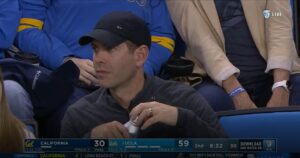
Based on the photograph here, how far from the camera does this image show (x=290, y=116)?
4.12 feet

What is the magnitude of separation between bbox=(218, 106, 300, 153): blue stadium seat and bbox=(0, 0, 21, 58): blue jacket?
0.77 metres

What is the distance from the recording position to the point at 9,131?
1.05 metres

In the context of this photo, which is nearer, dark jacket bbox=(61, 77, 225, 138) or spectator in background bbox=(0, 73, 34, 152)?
spectator in background bbox=(0, 73, 34, 152)

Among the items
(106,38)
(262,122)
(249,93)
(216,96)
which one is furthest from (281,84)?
(106,38)

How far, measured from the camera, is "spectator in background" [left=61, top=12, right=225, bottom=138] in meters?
1.21

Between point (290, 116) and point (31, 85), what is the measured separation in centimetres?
72

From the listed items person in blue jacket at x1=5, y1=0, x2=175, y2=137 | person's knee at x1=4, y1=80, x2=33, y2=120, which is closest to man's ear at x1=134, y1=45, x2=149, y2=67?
person's knee at x1=4, y1=80, x2=33, y2=120

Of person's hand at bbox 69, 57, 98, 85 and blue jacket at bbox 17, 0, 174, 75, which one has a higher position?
blue jacket at bbox 17, 0, 174, 75

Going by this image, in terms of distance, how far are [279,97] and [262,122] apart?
0.57 m

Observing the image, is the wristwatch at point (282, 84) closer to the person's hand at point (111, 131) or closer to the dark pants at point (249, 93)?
the dark pants at point (249, 93)

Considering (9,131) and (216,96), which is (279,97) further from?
(9,131)

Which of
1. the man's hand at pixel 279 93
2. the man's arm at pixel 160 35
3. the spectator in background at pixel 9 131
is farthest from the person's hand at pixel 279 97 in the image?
the spectator in background at pixel 9 131

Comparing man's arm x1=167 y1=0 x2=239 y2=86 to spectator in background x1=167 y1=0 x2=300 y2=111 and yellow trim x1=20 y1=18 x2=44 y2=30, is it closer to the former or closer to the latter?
spectator in background x1=167 y1=0 x2=300 y2=111

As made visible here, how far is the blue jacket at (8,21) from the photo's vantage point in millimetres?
1782
